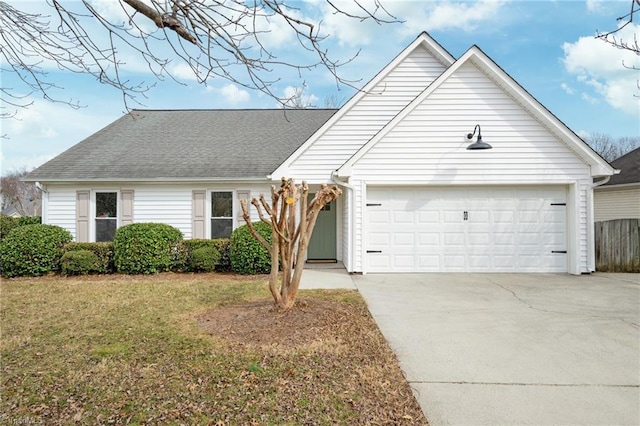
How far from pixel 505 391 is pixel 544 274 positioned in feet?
24.5

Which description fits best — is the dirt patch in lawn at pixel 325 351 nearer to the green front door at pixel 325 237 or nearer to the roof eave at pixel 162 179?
the roof eave at pixel 162 179

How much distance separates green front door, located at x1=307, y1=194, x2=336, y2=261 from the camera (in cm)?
1284

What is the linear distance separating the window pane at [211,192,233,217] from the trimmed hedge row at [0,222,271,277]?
1.43 metres

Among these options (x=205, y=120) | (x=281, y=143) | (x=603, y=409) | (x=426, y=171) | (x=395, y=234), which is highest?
(x=205, y=120)

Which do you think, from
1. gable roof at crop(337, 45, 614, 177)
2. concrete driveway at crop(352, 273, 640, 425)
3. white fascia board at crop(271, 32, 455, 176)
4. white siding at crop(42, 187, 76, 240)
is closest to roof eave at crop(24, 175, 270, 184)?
white siding at crop(42, 187, 76, 240)

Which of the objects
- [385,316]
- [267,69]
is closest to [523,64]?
[385,316]

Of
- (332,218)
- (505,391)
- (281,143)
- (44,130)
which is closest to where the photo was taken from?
(505,391)

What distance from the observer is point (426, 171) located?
32.7 feet

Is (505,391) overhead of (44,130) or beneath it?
beneath

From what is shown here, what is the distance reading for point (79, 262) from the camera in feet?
34.0

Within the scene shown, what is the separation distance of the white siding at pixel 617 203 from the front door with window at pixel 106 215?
19.6 meters

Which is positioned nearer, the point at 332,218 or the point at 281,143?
the point at 332,218

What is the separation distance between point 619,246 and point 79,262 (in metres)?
14.6

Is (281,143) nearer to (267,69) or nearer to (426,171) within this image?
(426,171)
